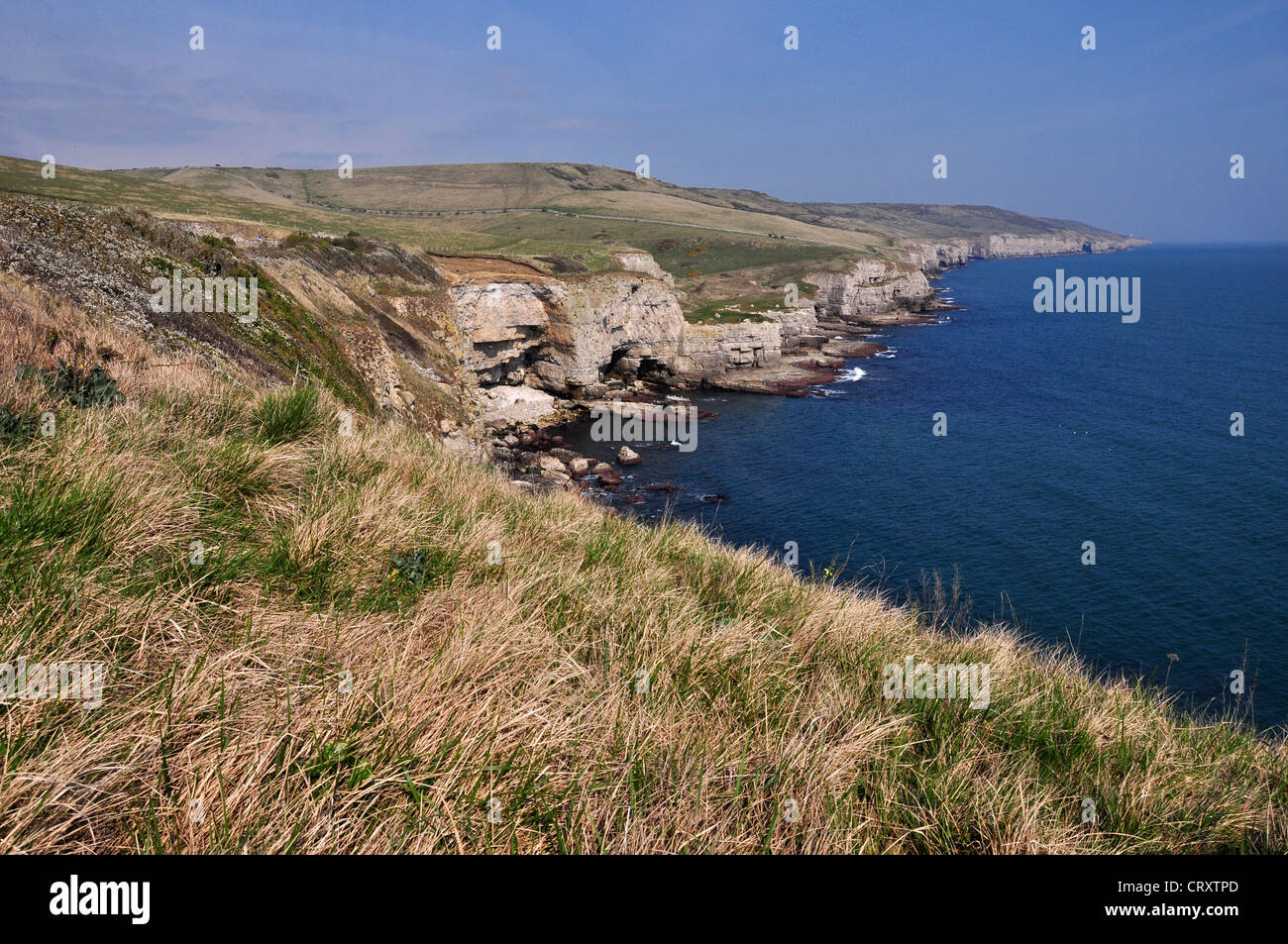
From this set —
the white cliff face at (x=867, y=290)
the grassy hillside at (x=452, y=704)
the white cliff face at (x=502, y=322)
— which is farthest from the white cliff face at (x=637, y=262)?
the grassy hillside at (x=452, y=704)

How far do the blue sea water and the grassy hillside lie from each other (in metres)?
4.48

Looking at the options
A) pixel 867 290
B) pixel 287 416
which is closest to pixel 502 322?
pixel 287 416

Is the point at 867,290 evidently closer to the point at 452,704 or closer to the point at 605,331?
the point at 605,331

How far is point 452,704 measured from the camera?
3006 mm

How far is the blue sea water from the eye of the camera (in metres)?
23.7

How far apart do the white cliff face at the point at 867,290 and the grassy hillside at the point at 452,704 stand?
94.3m

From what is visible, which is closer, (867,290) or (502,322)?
(502,322)

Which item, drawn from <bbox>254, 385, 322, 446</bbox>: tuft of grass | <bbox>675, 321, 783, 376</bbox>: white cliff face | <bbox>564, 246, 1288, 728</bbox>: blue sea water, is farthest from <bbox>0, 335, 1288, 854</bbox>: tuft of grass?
<bbox>675, 321, 783, 376</bbox>: white cliff face

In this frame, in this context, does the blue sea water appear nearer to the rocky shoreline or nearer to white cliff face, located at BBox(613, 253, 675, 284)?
the rocky shoreline

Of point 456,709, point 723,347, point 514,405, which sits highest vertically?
point 723,347

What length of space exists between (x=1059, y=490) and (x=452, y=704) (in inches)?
1541

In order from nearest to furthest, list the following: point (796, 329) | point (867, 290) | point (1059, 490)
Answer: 1. point (1059, 490)
2. point (796, 329)
3. point (867, 290)
